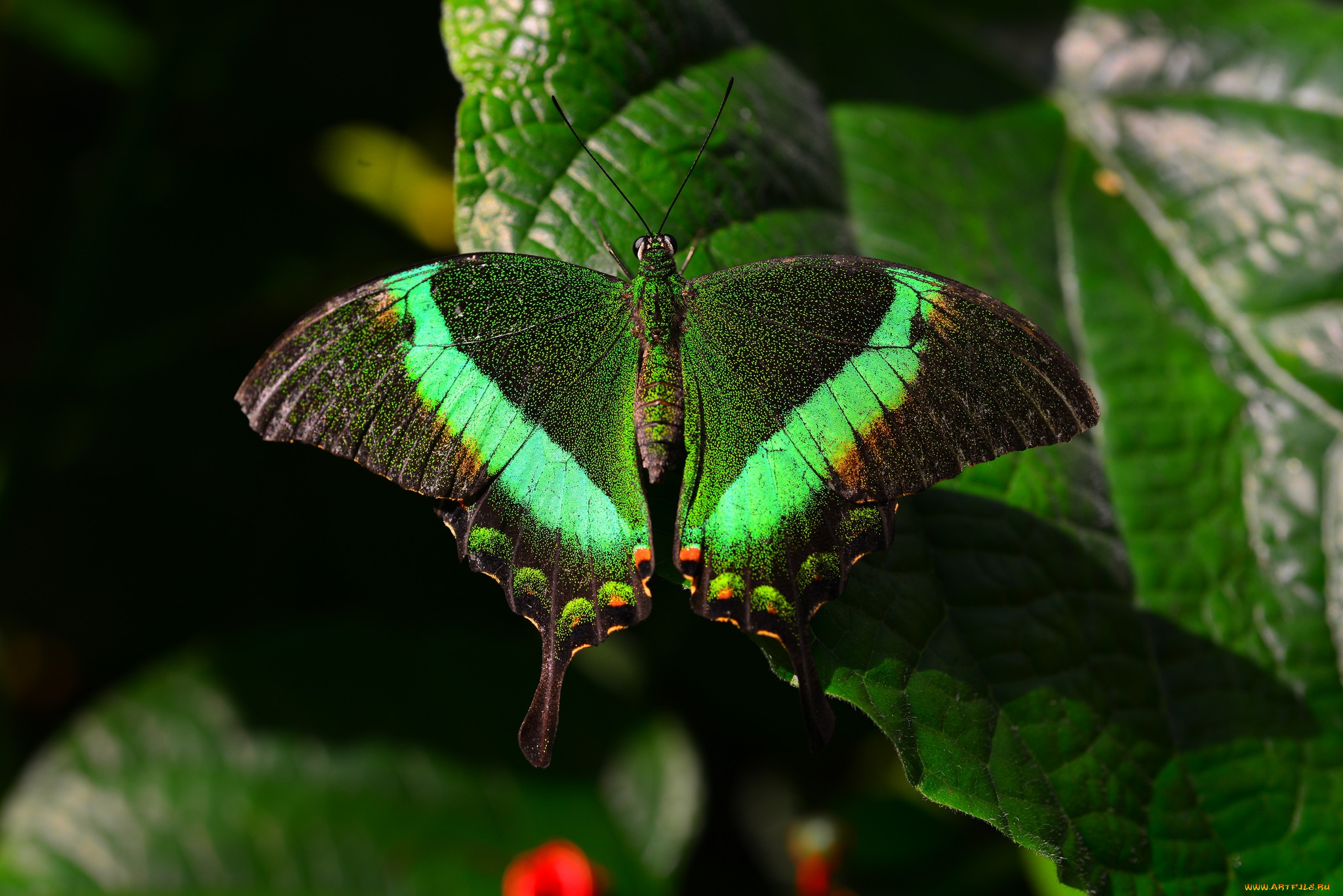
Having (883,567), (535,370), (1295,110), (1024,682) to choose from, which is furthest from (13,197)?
(1295,110)

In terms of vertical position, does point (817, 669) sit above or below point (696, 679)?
above

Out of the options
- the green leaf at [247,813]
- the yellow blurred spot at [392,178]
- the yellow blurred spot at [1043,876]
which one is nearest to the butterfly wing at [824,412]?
the yellow blurred spot at [1043,876]

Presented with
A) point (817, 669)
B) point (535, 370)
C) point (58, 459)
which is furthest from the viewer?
point (58, 459)

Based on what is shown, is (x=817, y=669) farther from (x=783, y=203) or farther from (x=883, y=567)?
(x=783, y=203)

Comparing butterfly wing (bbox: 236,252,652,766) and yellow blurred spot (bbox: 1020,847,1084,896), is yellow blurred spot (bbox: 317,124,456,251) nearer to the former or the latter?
butterfly wing (bbox: 236,252,652,766)

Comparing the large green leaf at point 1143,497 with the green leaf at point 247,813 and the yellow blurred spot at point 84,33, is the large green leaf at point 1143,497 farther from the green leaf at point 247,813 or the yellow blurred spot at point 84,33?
the yellow blurred spot at point 84,33

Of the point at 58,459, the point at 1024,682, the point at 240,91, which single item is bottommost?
the point at 58,459

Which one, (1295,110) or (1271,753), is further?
(1295,110)
